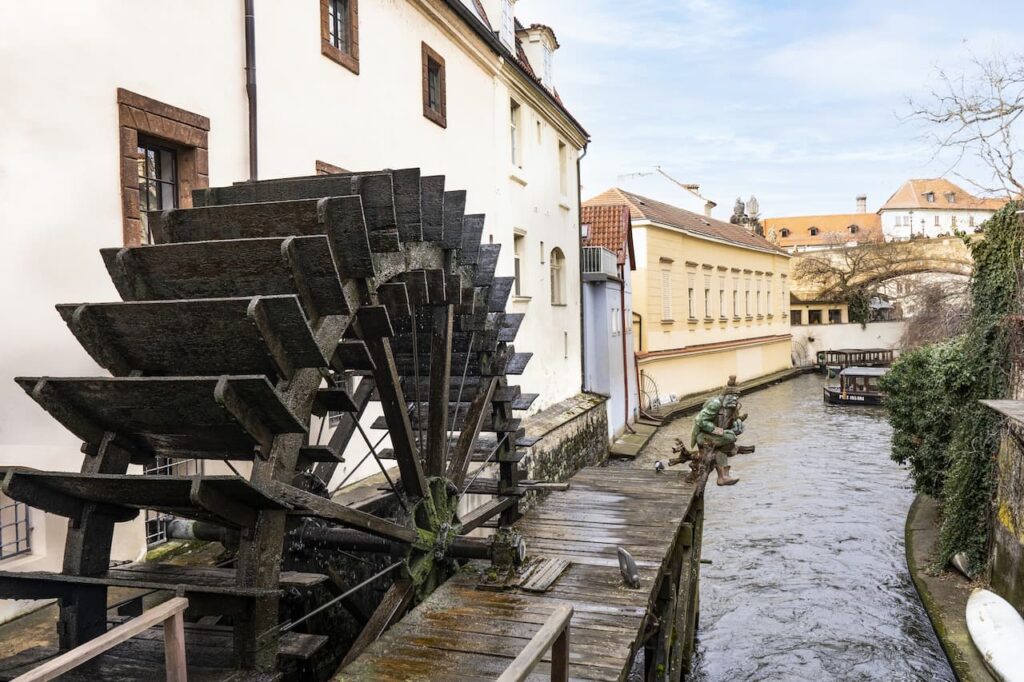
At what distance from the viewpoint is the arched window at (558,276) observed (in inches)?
671

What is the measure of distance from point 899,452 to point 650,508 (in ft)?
22.1

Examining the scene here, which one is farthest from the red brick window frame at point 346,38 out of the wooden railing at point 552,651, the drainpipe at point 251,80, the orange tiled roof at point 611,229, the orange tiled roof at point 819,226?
the orange tiled roof at point 819,226

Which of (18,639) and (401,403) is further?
(401,403)

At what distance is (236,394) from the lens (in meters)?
3.52

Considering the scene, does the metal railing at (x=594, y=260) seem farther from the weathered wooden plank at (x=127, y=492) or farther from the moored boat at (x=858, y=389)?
the weathered wooden plank at (x=127, y=492)

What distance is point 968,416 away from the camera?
30.4 feet

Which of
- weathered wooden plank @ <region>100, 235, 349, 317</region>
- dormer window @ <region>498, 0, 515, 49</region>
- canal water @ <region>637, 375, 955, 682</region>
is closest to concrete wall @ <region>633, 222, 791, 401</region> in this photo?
canal water @ <region>637, 375, 955, 682</region>

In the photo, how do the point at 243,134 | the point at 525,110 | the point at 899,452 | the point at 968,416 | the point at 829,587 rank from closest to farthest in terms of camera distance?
the point at 243,134 → the point at 968,416 → the point at 829,587 → the point at 899,452 → the point at 525,110

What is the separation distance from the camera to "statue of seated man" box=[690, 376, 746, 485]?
339 inches

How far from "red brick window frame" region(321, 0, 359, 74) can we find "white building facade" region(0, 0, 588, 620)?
2 cm

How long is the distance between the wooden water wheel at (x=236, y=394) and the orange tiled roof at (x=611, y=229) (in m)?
17.0

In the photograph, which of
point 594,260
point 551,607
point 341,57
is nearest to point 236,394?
point 551,607

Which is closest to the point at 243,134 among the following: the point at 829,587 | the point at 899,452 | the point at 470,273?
the point at 470,273

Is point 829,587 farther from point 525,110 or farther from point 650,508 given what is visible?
point 525,110
